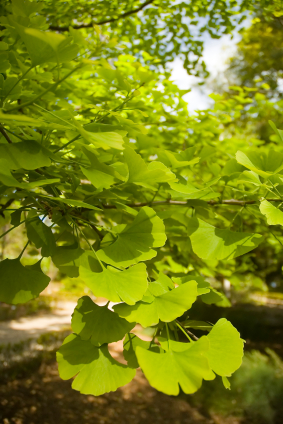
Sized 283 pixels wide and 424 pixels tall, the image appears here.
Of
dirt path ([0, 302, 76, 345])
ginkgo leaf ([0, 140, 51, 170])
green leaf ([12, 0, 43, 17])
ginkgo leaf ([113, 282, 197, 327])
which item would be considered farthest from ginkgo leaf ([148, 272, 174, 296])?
dirt path ([0, 302, 76, 345])

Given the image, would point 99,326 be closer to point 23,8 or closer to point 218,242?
point 218,242

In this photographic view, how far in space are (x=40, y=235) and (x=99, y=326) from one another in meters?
0.30

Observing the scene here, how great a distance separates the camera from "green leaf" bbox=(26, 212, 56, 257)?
2.52 feet

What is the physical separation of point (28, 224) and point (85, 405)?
423 centimetres

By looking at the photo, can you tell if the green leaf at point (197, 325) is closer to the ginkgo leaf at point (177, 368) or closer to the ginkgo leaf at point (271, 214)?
the ginkgo leaf at point (177, 368)

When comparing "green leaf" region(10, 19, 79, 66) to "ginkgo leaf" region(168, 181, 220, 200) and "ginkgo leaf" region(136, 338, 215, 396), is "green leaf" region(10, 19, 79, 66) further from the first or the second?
"ginkgo leaf" region(136, 338, 215, 396)

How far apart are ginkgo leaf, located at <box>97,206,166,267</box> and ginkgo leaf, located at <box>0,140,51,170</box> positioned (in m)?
0.22

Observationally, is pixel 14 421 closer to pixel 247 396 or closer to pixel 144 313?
pixel 247 396

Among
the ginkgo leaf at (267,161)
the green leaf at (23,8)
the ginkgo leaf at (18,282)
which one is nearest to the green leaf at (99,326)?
the ginkgo leaf at (18,282)

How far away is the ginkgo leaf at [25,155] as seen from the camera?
0.59 metres

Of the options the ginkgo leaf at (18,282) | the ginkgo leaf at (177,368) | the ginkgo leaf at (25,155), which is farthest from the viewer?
the ginkgo leaf at (18,282)

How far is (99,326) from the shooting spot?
0.63 metres

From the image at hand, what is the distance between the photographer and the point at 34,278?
0.74 m

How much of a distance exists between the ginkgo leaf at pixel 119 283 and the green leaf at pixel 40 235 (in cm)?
20
